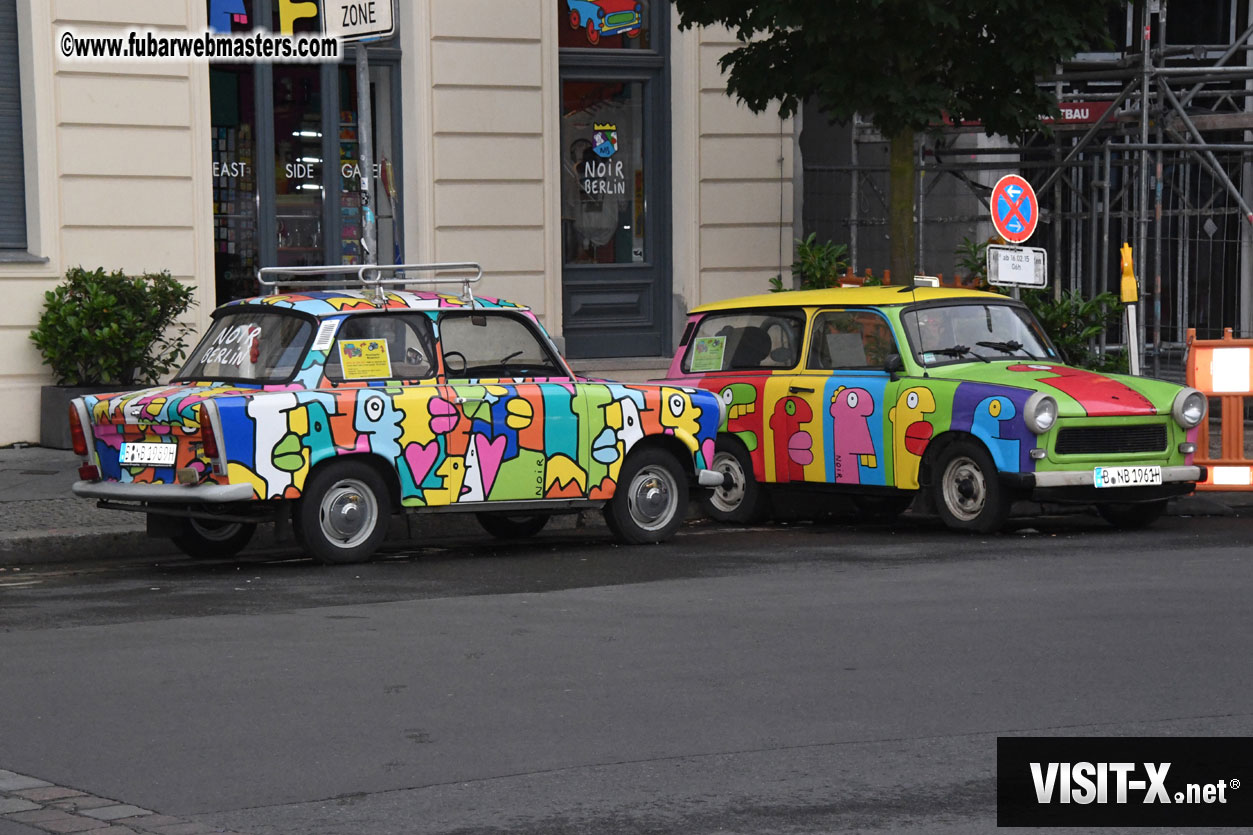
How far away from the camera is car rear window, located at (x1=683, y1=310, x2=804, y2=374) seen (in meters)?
13.4

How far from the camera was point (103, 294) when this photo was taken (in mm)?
16250

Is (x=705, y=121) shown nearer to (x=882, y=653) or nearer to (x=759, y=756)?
(x=882, y=653)

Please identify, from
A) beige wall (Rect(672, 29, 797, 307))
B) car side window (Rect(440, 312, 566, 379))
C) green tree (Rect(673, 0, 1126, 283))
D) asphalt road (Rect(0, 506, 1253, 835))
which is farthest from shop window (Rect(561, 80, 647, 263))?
asphalt road (Rect(0, 506, 1253, 835))

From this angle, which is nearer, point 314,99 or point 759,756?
point 759,756

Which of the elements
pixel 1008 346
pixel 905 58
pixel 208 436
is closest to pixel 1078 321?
pixel 905 58

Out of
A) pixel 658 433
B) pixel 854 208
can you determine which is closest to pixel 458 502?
pixel 658 433

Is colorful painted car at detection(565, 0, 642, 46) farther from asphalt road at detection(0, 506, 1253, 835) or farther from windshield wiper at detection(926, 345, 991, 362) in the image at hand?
asphalt road at detection(0, 506, 1253, 835)

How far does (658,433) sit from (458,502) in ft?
4.71

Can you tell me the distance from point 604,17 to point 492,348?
332 inches

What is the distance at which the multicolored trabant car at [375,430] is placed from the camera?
1057 centimetres

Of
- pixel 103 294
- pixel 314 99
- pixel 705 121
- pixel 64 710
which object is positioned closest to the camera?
pixel 64 710

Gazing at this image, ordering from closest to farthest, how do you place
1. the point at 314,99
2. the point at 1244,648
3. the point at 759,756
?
1. the point at 759,756
2. the point at 1244,648
3. the point at 314,99

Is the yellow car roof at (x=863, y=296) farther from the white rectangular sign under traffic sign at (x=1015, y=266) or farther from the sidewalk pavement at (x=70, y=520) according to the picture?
the sidewalk pavement at (x=70, y=520)

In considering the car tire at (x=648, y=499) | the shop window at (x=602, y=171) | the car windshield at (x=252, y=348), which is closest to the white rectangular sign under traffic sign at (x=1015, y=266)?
the car tire at (x=648, y=499)
